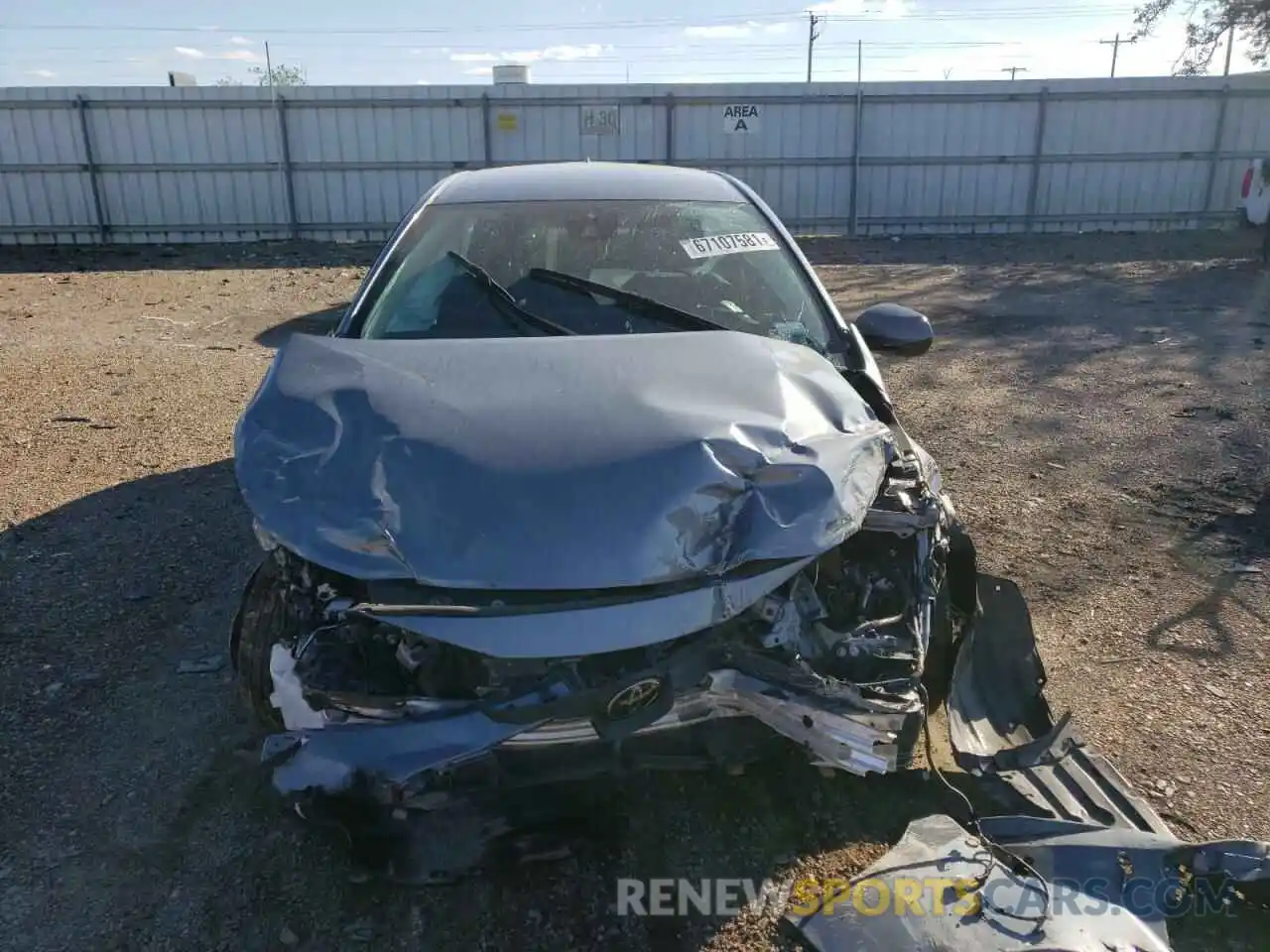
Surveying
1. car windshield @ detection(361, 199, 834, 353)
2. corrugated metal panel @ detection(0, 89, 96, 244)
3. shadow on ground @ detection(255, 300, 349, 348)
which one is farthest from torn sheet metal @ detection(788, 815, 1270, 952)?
corrugated metal panel @ detection(0, 89, 96, 244)

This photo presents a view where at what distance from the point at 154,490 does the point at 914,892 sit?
15.3ft

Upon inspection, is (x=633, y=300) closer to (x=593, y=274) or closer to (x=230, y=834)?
(x=593, y=274)

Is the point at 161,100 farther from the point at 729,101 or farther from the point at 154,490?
the point at 154,490

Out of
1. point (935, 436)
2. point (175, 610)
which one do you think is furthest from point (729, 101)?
point (175, 610)

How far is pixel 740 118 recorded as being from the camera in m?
15.6

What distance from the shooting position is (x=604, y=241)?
3686 millimetres

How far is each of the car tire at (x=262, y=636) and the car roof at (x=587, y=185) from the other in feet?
6.41

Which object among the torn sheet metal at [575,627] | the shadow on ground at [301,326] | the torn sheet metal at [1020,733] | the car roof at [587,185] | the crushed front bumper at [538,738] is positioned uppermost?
the car roof at [587,185]

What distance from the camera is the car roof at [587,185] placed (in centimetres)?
391

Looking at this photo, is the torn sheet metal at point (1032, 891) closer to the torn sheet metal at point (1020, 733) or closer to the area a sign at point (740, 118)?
the torn sheet metal at point (1020, 733)

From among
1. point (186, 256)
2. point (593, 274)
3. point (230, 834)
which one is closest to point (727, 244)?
point (593, 274)

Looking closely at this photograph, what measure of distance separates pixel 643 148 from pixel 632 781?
14512mm

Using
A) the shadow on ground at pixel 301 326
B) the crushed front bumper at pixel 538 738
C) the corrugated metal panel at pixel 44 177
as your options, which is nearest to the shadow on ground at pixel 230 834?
Result: the crushed front bumper at pixel 538 738

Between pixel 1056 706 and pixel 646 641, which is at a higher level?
pixel 646 641
